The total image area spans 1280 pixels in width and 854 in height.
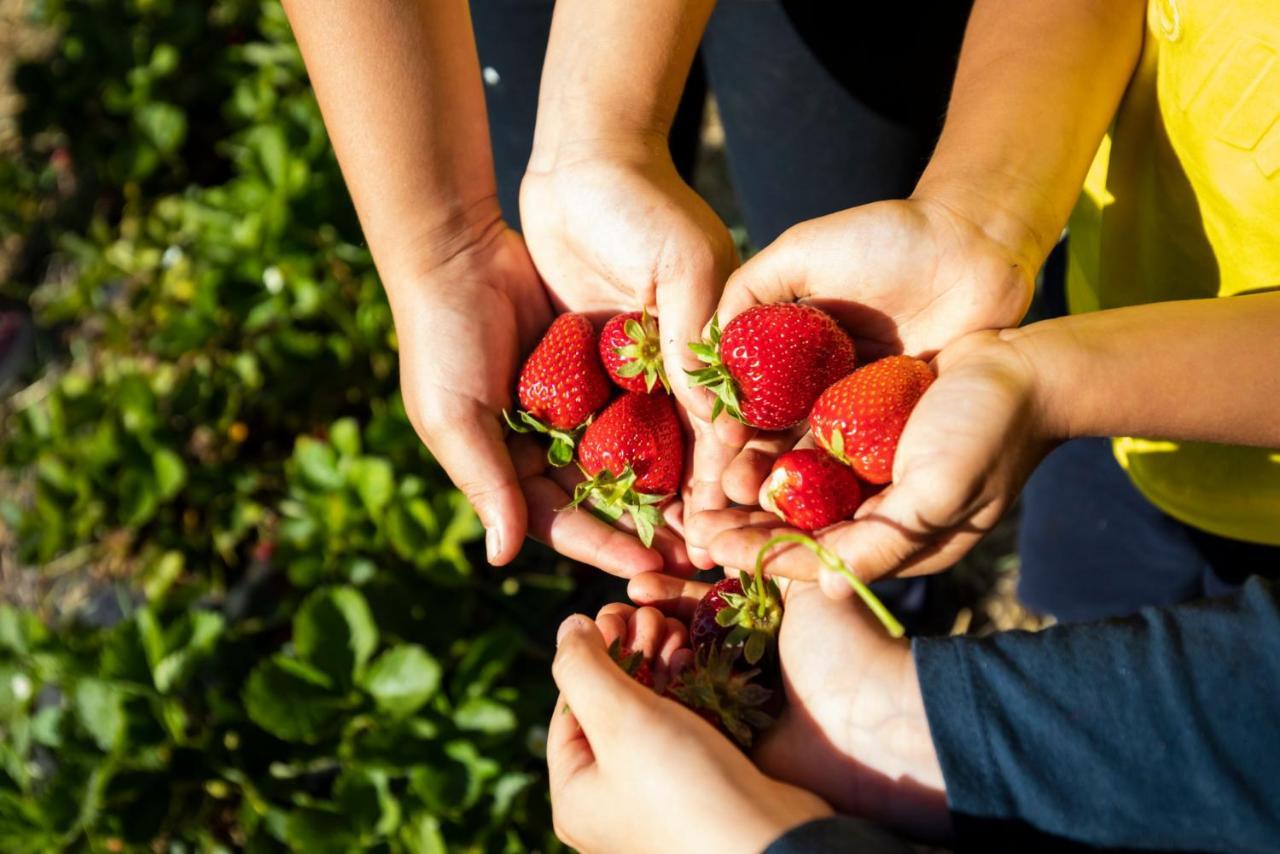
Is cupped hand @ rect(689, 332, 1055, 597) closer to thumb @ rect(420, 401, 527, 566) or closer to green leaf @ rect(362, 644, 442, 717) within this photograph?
thumb @ rect(420, 401, 527, 566)

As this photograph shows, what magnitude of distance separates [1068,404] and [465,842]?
1.29 m

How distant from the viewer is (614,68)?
1.56 m

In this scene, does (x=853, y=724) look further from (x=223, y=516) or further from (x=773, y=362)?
(x=223, y=516)

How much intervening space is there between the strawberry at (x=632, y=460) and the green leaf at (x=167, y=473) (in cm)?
127

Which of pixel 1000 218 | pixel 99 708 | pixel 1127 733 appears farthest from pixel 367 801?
pixel 1000 218

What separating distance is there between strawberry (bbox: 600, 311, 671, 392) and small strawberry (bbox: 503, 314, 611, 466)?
24 millimetres

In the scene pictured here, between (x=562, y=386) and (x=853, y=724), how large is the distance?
63cm

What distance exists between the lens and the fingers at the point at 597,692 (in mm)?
1113

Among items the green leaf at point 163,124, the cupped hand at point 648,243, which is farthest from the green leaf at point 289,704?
the green leaf at point 163,124

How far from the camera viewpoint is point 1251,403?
1153 mm

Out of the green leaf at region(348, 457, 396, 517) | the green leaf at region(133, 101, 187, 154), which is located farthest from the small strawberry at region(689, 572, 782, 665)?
the green leaf at region(133, 101, 187, 154)

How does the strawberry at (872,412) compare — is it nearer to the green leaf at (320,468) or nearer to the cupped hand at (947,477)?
the cupped hand at (947,477)

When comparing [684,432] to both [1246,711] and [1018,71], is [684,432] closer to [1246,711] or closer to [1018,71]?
[1018,71]

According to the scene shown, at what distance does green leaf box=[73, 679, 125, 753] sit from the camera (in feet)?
6.51
